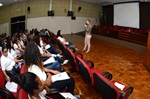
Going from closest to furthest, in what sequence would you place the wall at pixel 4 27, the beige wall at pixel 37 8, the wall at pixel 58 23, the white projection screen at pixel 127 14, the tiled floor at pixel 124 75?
the tiled floor at pixel 124 75 < the white projection screen at pixel 127 14 < the beige wall at pixel 37 8 < the wall at pixel 58 23 < the wall at pixel 4 27

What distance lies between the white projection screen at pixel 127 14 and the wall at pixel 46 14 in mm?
2425

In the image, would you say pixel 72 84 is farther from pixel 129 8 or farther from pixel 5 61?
pixel 129 8

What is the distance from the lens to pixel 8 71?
9.13 ft

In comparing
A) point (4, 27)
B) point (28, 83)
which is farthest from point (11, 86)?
point (4, 27)

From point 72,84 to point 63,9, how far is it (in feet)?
32.4

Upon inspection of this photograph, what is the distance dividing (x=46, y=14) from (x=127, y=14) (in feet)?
18.7

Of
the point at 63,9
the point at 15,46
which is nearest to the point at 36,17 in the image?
the point at 63,9

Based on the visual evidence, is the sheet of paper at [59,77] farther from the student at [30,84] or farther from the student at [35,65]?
the student at [30,84]

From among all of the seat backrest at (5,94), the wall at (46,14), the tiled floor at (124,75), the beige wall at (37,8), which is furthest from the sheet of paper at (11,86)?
the beige wall at (37,8)

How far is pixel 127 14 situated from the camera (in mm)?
10008

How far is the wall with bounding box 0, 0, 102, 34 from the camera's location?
10.9m

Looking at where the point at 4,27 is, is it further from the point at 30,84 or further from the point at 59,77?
the point at 30,84

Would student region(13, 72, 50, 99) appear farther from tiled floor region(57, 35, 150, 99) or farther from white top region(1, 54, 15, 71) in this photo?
tiled floor region(57, 35, 150, 99)

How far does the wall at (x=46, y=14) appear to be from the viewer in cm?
1095
